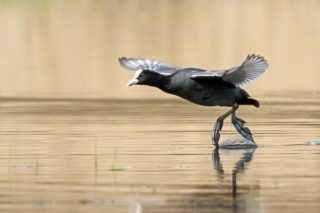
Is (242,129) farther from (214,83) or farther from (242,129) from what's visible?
(214,83)

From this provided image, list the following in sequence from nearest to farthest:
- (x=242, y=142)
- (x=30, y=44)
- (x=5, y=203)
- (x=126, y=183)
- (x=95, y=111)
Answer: (x=5, y=203)
(x=126, y=183)
(x=242, y=142)
(x=95, y=111)
(x=30, y=44)

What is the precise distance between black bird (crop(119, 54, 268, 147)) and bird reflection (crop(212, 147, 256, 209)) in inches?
15.0

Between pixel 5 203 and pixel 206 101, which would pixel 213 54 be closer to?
pixel 206 101

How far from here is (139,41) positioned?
3388 cm

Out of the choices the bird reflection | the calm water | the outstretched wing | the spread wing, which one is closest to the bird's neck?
the spread wing

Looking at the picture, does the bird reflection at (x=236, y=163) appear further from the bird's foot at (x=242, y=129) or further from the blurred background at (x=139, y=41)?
the blurred background at (x=139, y=41)

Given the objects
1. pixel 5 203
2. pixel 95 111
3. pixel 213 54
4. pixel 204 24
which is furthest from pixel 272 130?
pixel 204 24

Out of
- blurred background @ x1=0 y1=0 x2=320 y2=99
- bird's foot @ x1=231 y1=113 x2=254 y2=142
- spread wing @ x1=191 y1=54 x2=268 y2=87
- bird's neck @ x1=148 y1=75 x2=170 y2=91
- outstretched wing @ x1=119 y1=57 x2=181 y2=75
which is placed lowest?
blurred background @ x1=0 y1=0 x2=320 y2=99

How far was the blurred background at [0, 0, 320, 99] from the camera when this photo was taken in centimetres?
2438

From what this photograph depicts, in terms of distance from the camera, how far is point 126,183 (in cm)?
1332

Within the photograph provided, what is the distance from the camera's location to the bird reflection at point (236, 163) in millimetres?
13331

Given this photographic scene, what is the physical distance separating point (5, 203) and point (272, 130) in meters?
6.01

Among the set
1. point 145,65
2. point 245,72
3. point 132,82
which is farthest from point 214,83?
point 145,65

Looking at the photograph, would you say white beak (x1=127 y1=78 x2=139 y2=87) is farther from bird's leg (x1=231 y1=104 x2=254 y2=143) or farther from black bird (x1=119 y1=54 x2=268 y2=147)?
bird's leg (x1=231 y1=104 x2=254 y2=143)
